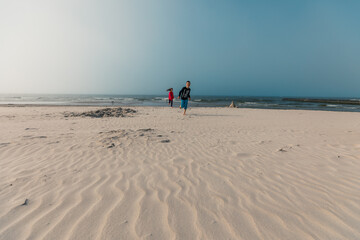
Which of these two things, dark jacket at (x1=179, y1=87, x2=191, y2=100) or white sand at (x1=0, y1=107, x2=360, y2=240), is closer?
white sand at (x1=0, y1=107, x2=360, y2=240)

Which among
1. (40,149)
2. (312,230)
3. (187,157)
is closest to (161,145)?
(187,157)

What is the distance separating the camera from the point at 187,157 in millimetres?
4211

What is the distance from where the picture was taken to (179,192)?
2.64m

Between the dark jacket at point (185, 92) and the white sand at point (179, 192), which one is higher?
the dark jacket at point (185, 92)

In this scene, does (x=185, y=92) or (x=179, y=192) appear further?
(x=185, y=92)

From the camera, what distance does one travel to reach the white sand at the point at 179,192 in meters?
1.88

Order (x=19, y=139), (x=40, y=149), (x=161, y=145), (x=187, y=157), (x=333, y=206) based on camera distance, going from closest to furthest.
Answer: (x=333, y=206), (x=187, y=157), (x=40, y=149), (x=161, y=145), (x=19, y=139)

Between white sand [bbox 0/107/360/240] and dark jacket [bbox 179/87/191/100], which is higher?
dark jacket [bbox 179/87/191/100]

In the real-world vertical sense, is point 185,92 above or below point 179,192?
above

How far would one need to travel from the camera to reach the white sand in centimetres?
188

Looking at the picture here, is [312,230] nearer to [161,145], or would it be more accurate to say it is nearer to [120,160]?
[120,160]

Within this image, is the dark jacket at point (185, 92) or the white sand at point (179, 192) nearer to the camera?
the white sand at point (179, 192)

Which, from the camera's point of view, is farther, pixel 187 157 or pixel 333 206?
pixel 187 157

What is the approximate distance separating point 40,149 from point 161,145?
302 centimetres
